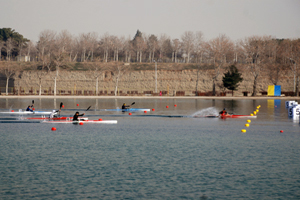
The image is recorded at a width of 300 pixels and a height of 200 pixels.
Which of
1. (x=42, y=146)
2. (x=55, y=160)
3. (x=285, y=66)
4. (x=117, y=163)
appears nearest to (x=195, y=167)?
(x=117, y=163)

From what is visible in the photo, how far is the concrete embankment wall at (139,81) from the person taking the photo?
424 feet

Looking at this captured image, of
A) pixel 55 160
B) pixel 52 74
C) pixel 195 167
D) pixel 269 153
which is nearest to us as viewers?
pixel 195 167

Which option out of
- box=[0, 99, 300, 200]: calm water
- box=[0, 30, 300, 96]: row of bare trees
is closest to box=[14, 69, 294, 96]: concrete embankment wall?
box=[0, 30, 300, 96]: row of bare trees

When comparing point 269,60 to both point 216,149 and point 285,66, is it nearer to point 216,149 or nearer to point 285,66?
point 285,66

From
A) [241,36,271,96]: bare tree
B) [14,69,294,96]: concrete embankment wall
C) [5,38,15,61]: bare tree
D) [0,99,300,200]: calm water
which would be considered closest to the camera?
[0,99,300,200]: calm water

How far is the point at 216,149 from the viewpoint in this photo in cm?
2388

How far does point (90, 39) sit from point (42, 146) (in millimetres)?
151366

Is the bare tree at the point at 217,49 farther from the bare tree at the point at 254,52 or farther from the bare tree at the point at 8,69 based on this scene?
the bare tree at the point at 8,69

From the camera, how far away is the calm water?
15.2m

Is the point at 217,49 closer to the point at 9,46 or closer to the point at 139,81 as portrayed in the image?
the point at 139,81

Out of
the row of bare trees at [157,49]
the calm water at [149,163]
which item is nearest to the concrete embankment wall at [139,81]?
the row of bare trees at [157,49]

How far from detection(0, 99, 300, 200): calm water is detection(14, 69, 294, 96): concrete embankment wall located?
9774cm

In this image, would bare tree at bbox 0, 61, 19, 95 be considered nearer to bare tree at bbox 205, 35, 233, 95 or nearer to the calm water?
bare tree at bbox 205, 35, 233, 95

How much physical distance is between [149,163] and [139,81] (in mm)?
115738
